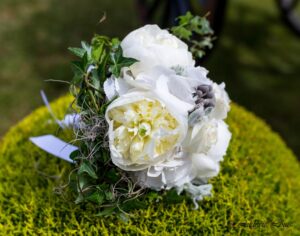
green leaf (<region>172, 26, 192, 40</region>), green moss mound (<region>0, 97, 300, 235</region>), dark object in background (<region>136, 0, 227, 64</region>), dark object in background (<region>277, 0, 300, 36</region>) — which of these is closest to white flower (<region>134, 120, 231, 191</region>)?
green moss mound (<region>0, 97, 300, 235</region>)

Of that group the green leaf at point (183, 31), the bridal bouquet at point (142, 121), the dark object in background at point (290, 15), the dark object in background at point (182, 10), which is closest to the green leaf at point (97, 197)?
the bridal bouquet at point (142, 121)

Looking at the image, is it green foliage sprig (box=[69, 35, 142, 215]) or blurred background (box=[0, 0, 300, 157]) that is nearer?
green foliage sprig (box=[69, 35, 142, 215])

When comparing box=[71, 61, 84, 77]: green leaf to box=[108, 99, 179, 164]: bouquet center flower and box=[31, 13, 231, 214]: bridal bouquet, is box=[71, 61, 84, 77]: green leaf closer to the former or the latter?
box=[31, 13, 231, 214]: bridal bouquet

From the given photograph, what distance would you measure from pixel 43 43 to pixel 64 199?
2.24 m

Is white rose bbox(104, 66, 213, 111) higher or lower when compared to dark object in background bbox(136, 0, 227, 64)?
higher

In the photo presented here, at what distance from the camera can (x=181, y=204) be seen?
1186mm

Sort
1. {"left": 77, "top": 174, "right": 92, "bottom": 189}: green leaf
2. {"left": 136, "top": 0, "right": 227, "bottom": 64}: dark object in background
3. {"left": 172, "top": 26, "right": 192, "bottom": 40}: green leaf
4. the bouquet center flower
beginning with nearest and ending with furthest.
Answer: the bouquet center flower
{"left": 77, "top": 174, "right": 92, "bottom": 189}: green leaf
{"left": 172, "top": 26, "right": 192, "bottom": 40}: green leaf
{"left": 136, "top": 0, "right": 227, "bottom": 64}: dark object in background

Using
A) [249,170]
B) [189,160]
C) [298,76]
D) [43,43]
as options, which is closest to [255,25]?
[298,76]

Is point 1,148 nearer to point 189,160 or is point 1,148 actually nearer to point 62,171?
point 62,171

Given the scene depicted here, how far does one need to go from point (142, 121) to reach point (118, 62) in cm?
15

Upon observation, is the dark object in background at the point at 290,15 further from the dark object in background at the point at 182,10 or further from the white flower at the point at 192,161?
the white flower at the point at 192,161

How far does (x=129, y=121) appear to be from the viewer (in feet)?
3.21

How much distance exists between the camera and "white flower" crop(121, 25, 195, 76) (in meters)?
1.04

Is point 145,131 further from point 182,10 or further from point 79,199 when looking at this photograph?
point 182,10
